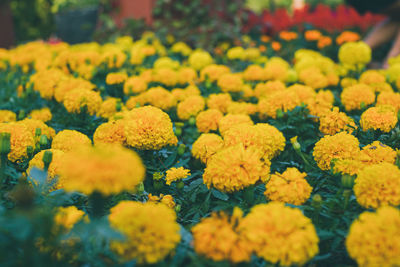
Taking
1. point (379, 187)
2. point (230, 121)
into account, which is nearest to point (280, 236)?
point (379, 187)

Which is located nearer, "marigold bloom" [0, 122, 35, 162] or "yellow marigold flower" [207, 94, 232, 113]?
"marigold bloom" [0, 122, 35, 162]

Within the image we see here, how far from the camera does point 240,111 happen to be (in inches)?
80.0

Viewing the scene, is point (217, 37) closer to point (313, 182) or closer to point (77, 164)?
point (313, 182)

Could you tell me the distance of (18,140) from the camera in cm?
156

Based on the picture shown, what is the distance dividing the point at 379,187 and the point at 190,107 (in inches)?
46.2

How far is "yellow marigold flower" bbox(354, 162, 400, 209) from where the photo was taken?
1165 millimetres

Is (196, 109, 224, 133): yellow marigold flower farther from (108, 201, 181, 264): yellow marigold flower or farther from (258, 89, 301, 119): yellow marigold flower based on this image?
(108, 201, 181, 264): yellow marigold flower

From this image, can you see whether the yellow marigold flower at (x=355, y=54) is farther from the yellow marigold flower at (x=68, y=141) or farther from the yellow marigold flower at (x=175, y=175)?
the yellow marigold flower at (x=68, y=141)

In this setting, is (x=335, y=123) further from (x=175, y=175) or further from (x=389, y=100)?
(x=175, y=175)

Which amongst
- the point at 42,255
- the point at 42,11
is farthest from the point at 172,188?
the point at 42,11

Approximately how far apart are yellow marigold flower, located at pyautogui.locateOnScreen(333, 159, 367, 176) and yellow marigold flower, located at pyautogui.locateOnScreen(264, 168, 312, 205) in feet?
0.67

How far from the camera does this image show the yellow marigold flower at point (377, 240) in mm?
960

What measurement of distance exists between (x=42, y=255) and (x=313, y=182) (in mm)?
1061

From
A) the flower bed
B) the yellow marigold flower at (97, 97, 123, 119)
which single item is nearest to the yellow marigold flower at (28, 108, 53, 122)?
the flower bed
